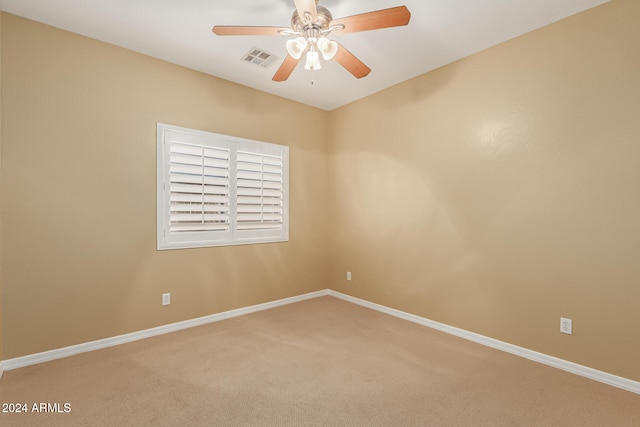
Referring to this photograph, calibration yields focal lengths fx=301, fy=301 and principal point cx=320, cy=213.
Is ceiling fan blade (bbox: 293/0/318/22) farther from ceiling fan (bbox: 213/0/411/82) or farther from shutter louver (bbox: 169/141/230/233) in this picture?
shutter louver (bbox: 169/141/230/233)

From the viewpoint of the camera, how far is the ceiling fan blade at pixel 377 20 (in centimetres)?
168

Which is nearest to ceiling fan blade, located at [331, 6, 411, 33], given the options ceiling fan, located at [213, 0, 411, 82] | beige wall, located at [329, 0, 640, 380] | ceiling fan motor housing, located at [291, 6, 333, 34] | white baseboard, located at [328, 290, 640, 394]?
ceiling fan, located at [213, 0, 411, 82]

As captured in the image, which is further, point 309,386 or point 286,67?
point 286,67

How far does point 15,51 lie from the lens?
7.71 ft

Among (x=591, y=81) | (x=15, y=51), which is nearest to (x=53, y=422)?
(x=15, y=51)

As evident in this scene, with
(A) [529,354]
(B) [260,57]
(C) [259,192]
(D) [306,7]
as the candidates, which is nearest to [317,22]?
(D) [306,7]

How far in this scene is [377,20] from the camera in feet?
5.86

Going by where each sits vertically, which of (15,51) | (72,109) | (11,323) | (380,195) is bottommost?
(11,323)

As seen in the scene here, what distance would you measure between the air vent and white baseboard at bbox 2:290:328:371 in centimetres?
274

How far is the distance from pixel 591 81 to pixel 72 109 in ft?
13.6

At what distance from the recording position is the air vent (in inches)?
113

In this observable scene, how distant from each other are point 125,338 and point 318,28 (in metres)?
3.09

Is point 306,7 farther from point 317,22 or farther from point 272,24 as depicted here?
point 272,24

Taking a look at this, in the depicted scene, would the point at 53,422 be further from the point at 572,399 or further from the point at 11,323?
the point at 572,399
